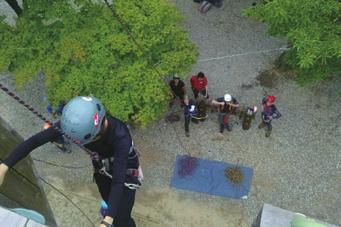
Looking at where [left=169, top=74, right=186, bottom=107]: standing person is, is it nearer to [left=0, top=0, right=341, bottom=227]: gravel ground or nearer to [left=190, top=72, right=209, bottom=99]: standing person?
[left=190, top=72, right=209, bottom=99]: standing person

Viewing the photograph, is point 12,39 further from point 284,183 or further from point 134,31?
point 284,183

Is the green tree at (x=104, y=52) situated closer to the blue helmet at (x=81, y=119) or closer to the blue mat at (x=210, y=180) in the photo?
the blue mat at (x=210, y=180)

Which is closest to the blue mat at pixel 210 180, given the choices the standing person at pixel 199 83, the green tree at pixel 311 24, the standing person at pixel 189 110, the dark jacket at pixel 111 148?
the standing person at pixel 189 110

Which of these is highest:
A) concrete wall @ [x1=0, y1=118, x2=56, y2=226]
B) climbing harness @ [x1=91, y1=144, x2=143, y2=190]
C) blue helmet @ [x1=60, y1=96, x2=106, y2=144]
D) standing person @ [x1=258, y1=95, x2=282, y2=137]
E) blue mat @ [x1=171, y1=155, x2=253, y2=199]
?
blue helmet @ [x1=60, y1=96, x2=106, y2=144]

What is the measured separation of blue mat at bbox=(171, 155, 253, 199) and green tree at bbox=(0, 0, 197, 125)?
6.25ft

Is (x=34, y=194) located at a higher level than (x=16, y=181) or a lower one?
lower

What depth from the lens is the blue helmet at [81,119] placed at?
18.8 ft

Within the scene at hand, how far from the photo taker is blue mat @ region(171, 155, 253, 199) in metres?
10.6

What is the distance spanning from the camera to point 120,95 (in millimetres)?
9648

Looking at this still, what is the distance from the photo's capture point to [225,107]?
35.9 ft

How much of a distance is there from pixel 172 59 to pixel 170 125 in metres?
2.58

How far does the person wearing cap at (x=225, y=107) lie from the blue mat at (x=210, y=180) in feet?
3.49

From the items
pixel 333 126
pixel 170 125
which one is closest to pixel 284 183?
pixel 333 126

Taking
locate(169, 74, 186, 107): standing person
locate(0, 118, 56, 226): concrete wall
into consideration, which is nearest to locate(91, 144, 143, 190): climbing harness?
locate(0, 118, 56, 226): concrete wall
